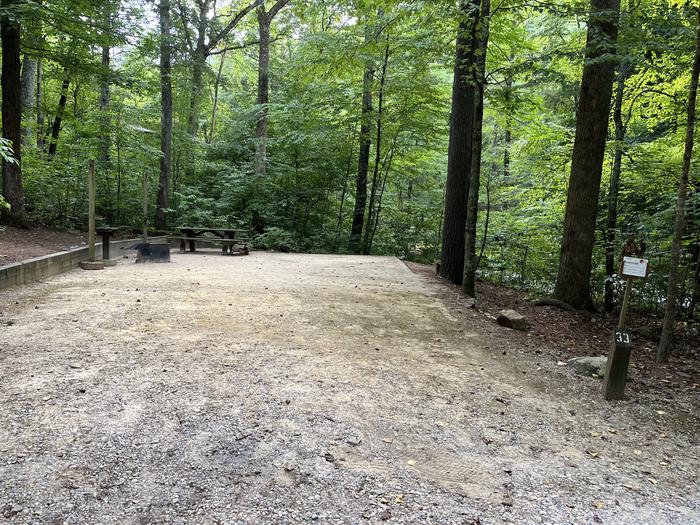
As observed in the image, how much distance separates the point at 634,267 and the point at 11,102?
39.1 ft

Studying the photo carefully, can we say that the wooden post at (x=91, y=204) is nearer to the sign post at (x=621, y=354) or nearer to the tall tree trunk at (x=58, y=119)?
the sign post at (x=621, y=354)

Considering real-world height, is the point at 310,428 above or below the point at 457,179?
below

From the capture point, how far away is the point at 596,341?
5.22 m

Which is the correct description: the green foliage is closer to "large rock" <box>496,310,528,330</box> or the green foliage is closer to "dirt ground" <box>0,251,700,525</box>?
"large rock" <box>496,310,528,330</box>

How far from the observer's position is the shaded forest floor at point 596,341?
12.0 feet

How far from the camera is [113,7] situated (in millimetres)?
10141

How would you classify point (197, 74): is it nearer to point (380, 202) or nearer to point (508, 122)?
point (380, 202)

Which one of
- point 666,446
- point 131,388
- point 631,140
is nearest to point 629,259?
point 666,446

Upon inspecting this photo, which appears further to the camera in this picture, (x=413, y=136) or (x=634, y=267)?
(x=413, y=136)

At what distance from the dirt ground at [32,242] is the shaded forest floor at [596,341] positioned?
22.0ft

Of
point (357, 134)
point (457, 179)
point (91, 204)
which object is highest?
point (357, 134)

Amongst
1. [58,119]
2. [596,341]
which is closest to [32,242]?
[58,119]

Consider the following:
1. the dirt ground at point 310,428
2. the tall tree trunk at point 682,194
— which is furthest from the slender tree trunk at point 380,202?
the tall tree trunk at point 682,194

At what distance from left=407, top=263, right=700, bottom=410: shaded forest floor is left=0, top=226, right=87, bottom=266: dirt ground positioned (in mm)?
6695
